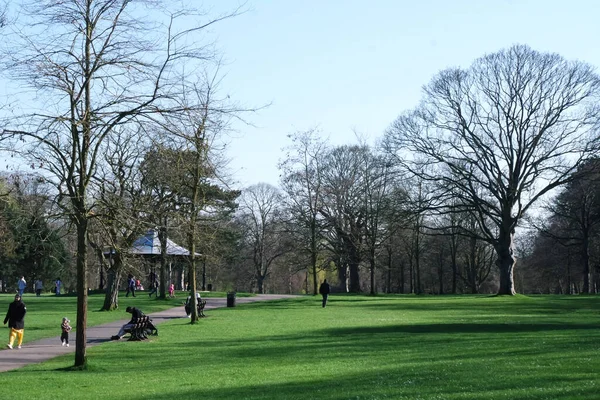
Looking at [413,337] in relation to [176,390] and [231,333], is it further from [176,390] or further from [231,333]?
[176,390]

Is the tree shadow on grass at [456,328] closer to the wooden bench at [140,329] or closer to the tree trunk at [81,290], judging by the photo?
the wooden bench at [140,329]

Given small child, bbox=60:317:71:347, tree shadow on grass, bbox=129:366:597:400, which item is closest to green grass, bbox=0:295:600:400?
tree shadow on grass, bbox=129:366:597:400

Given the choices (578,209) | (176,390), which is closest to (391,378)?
(176,390)

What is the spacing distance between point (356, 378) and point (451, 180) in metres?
41.7

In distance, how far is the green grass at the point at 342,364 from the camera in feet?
40.8

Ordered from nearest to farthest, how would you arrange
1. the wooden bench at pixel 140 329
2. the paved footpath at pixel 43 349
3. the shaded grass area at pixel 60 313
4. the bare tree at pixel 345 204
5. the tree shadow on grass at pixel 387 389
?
the tree shadow on grass at pixel 387 389 < the paved footpath at pixel 43 349 < the wooden bench at pixel 140 329 < the shaded grass area at pixel 60 313 < the bare tree at pixel 345 204

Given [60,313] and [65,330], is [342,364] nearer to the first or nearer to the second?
[65,330]

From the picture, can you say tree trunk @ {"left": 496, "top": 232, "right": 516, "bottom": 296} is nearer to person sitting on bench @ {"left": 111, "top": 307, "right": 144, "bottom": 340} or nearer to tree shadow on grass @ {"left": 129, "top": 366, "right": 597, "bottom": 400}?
person sitting on bench @ {"left": 111, "top": 307, "right": 144, "bottom": 340}

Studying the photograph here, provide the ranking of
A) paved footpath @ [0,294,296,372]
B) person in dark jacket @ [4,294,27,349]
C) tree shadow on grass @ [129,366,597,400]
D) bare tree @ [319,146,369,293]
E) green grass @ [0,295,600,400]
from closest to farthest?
tree shadow on grass @ [129,366,597,400] < green grass @ [0,295,600,400] < paved footpath @ [0,294,296,372] < person in dark jacket @ [4,294,27,349] < bare tree @ [319,146,369,293]

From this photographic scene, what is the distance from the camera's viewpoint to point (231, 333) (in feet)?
89.1

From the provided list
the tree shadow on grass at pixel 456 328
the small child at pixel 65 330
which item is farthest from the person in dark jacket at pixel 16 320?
the tree shadow on grass at pixel 456 328

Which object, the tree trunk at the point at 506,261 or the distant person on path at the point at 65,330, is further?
the tree trunk at the point at 506,261

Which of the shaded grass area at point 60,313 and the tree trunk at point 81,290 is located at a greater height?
the tree trunk at point 81,290

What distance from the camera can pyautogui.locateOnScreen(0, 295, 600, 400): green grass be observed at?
12430 millimetres
